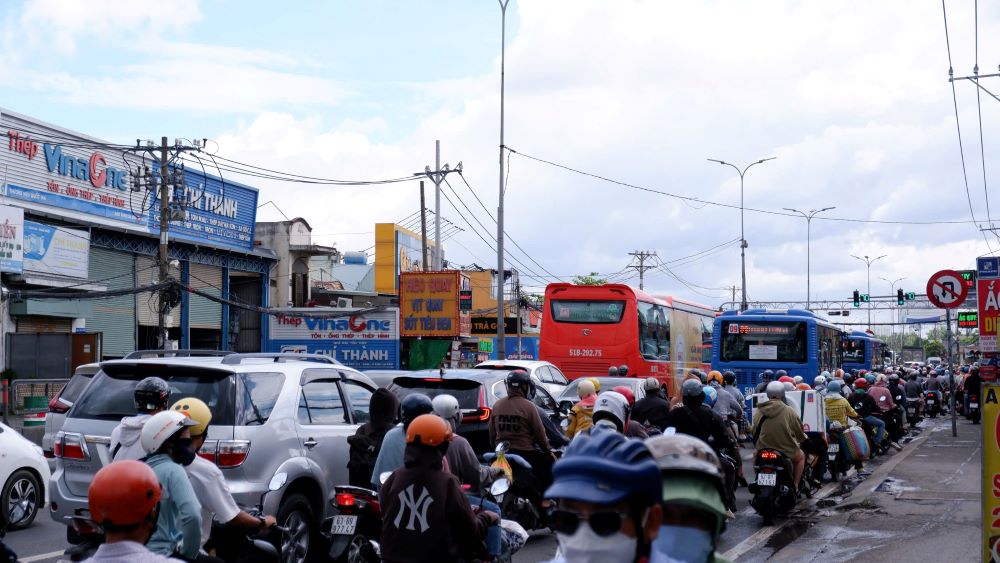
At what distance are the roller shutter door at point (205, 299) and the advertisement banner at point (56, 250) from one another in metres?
7.06

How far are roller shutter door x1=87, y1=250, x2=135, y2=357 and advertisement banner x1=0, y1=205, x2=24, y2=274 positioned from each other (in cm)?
429

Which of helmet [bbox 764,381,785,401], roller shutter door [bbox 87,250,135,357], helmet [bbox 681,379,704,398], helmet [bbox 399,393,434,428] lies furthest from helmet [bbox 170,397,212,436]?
roller shutter door [bbox 87,250,135,357]

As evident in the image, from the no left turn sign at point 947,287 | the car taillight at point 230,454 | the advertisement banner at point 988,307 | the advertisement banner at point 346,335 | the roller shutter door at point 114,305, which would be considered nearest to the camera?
the car taillight at point 230,454

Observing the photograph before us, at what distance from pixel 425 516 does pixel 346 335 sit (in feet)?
120

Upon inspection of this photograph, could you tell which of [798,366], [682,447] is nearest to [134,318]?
[798,366]

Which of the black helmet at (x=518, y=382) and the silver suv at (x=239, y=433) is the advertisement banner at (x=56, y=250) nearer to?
the silver suv at (x=239, y=433)

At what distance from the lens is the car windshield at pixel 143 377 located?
26.0 feet

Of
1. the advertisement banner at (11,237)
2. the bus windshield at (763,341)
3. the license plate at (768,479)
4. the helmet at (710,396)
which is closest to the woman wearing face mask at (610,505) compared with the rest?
the license plate at (768,479)

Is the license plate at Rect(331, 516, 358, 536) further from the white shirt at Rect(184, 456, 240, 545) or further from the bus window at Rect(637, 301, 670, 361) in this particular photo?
the bus window at Rect(637, 301, 670, 361)

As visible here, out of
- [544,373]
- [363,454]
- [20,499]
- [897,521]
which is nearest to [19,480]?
[20,499]

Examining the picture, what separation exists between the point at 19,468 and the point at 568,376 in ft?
54.9

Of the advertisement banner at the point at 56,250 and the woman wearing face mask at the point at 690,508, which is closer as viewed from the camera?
the woman wearing face mask at the point at 690,508

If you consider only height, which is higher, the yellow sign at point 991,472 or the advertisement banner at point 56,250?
the advertisement banner at point 56,250

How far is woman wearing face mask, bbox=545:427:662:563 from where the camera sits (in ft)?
8.14
